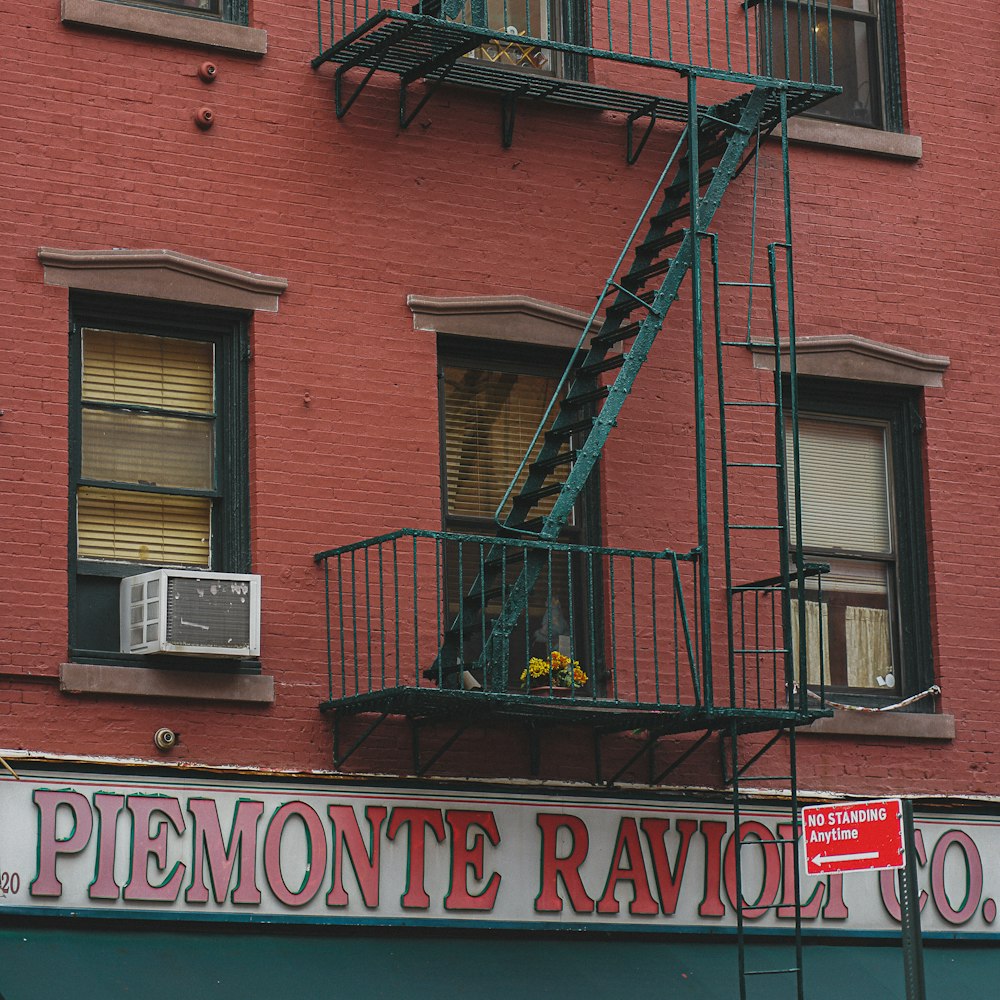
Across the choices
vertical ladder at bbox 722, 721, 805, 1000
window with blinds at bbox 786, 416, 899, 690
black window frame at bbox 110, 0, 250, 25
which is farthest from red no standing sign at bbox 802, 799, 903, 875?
black window frame at bbox 110, 0, 250, 25

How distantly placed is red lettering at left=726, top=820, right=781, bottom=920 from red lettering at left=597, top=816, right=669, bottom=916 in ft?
1.90

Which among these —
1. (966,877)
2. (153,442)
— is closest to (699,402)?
(153,442)

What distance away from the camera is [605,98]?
43.8 feet

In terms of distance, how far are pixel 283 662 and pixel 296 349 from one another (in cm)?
186

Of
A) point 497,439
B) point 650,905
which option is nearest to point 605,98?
point 497,439

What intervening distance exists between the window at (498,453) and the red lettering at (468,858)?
1.09 metres

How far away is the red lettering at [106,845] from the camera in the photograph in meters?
10.9

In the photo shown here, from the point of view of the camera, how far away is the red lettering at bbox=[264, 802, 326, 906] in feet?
37.4

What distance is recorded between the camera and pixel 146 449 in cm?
1208

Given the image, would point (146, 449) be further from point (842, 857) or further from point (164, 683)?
point (842, 857)

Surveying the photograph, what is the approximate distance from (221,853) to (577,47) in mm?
5238

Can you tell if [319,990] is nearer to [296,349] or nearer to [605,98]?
[296,349]

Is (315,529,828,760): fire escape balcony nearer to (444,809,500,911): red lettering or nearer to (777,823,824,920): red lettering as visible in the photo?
(444,809,500,911): red lettering

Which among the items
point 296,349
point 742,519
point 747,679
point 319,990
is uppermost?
point 296,349
